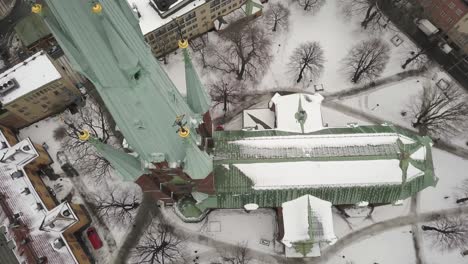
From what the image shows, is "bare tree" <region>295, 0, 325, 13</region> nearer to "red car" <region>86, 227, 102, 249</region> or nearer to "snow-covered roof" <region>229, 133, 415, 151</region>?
"snow-covered roof" <region>229, 133, 415, 151</region>

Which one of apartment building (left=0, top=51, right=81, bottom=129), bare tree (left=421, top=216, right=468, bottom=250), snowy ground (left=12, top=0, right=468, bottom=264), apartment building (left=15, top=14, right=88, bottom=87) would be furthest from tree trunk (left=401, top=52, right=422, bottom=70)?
apartment building (left=0, top=51, right=81, bottom=129)

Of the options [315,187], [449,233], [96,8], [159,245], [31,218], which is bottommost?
[159,245]

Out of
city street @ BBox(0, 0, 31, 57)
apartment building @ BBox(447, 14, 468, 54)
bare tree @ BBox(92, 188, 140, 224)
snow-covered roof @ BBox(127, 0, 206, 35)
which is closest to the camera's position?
bare tree @ BBox(92, 188, 140, 224)

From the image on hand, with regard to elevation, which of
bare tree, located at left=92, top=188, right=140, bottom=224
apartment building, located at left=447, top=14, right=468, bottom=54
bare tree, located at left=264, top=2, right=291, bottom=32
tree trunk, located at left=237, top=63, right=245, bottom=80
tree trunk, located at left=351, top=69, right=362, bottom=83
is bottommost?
bare tree, located at left=92, top=188, right=140, bottom=224

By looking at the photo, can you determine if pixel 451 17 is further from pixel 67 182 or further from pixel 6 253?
pixel 6 253

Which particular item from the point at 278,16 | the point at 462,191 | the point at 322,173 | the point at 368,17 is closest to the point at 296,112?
the point at 322,173

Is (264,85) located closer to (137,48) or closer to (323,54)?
(323,54)
